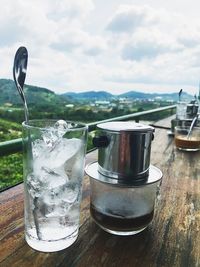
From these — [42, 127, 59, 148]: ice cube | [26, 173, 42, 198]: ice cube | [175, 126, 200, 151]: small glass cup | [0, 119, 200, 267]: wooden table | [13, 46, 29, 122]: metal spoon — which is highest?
[13, 46, 29, 122]: metal spoon

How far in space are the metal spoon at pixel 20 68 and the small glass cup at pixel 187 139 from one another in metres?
1.17

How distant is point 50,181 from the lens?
527 mm

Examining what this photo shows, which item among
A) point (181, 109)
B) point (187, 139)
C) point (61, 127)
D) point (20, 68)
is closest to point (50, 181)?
point (61, 127)

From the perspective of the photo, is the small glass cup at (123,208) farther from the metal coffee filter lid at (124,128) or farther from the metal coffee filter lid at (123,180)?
the metal coffee filter lid at (124,128)

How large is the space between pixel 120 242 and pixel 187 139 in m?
1.08

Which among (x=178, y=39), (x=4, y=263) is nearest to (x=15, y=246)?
(x=4, y=263)

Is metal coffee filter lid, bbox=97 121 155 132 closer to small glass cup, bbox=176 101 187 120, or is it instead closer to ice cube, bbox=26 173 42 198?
ice cube, bbox=26 173 42 198

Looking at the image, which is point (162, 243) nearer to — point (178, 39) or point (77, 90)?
point (77, 90)

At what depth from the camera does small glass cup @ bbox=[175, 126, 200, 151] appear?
152 centimetres

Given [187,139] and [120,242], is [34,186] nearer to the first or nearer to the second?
[120,242]

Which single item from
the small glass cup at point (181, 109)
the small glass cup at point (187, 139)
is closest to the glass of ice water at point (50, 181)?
the small glass cup at point (187, 139)

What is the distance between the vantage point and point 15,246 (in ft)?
1.79

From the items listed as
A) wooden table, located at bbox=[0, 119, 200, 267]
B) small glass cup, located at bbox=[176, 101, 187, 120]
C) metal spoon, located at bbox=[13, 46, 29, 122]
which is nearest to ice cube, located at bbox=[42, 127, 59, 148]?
metal spoon, located at bbox=[13, 46, 29, 122]

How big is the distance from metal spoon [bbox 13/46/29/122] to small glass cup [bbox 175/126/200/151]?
1.17 metres
